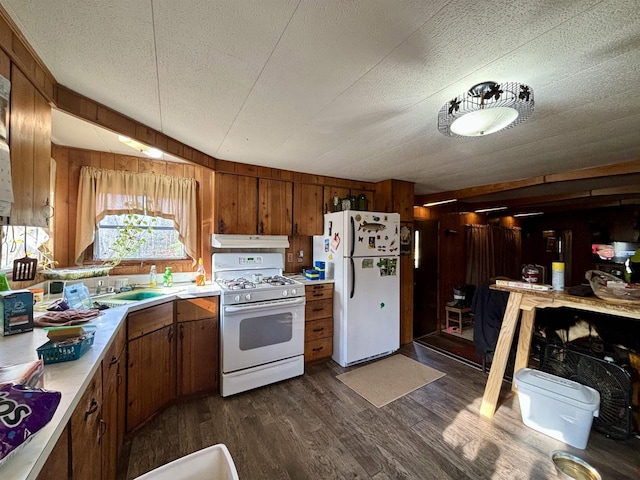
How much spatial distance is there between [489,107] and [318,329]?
2.59m

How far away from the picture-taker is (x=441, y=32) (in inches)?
40.8

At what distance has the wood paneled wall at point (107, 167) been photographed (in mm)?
2316

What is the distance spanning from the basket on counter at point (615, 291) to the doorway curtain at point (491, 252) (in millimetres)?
3411

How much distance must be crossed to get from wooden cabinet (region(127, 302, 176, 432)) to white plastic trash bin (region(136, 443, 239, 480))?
3.91ft

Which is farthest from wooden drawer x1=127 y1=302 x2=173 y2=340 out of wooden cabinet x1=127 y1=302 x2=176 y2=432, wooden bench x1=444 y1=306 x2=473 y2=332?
wooden bench x1=444 y1=306 x2=473 y2=332

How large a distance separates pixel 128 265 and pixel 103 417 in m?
1.70

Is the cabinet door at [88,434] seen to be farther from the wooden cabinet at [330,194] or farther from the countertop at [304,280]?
the wooden cabinet at [330,194]

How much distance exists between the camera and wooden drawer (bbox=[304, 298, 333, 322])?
9.60ft

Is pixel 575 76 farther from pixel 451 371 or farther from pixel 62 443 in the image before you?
pixel 451 371

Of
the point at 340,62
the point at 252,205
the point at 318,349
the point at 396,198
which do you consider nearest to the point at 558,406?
the point at 318,349

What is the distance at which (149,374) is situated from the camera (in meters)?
1.99

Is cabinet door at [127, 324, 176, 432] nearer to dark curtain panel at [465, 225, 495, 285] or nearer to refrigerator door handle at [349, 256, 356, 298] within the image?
refrigerator door handle at [349, 256, 356, 298]

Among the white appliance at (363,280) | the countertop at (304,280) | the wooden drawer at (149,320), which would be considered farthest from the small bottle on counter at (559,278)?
the wooden drawer at (149,320)

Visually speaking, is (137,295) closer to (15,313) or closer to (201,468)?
(15,313)
